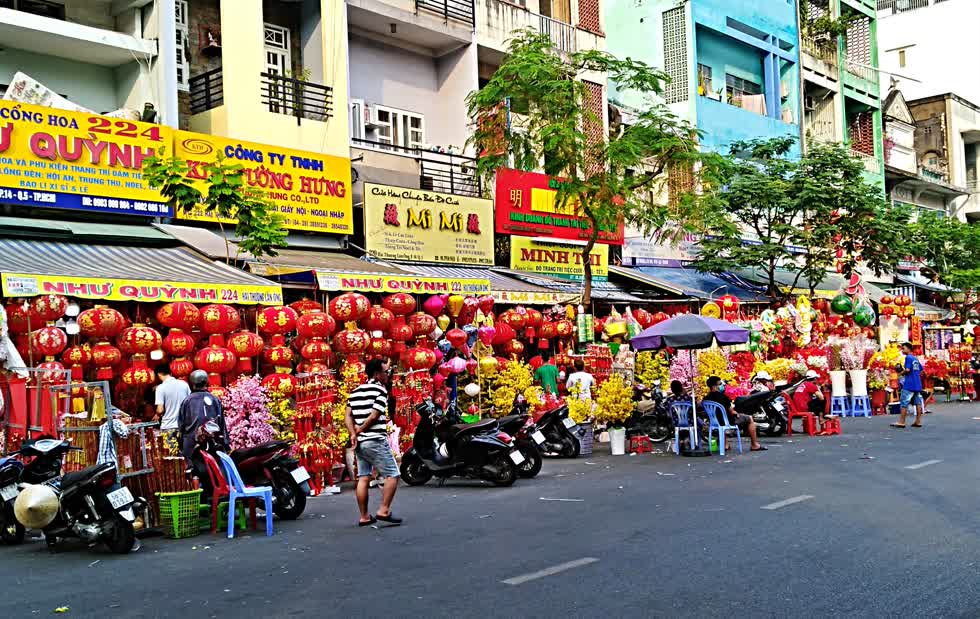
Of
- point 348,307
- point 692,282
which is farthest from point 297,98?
point 692,282

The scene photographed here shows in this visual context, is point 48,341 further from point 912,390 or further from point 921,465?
point 912,390

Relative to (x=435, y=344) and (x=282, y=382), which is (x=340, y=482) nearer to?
(x=282, y=382)

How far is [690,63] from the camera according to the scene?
1128 inches

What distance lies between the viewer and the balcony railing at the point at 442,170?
20172 millimetres

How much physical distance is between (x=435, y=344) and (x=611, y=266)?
9.84m

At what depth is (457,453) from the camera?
11.9 metres

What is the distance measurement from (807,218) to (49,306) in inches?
838

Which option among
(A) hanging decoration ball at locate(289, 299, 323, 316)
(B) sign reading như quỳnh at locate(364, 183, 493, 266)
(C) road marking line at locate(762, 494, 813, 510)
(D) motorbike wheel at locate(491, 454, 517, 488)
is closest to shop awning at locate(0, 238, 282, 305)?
(A) hanging decoration ball at locate(289, 299, 323, 316)

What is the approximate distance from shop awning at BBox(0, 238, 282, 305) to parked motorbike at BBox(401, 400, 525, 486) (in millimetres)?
2833

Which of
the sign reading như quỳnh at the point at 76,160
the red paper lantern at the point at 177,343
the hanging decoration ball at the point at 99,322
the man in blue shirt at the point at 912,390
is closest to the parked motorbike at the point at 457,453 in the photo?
the red paper lantern at the point at 177,343

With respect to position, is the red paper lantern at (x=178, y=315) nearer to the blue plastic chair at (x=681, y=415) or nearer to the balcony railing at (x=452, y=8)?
the blue plastic chair at (x=681, y=415)

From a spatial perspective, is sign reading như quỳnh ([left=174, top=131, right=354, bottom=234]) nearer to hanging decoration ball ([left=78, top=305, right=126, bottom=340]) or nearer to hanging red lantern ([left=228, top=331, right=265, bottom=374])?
hanging red lantern ([left=228, top=331, right=265, bottom=374])

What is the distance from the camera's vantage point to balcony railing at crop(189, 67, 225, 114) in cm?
1706

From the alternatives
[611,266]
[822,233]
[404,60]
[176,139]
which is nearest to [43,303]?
[176,139]
